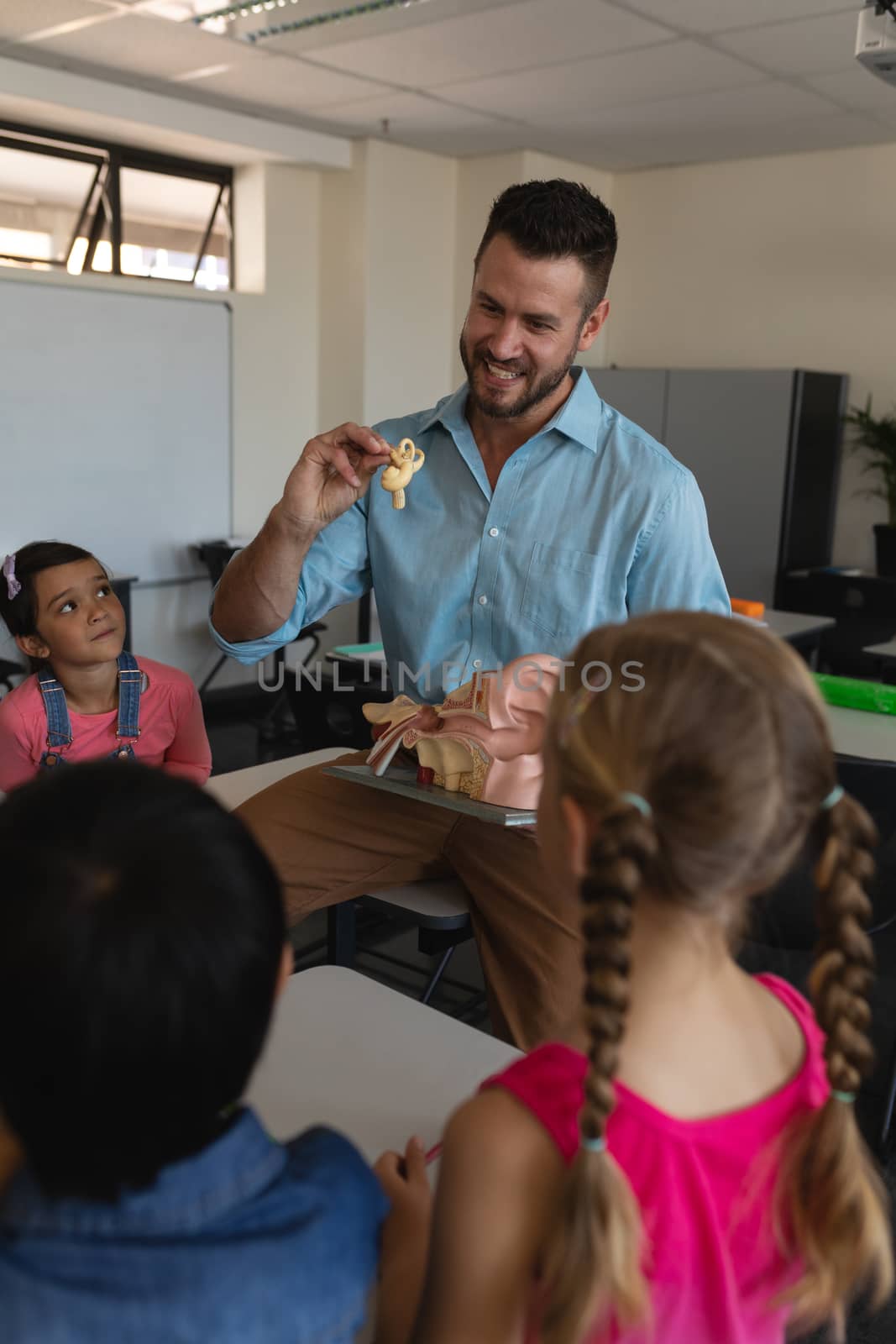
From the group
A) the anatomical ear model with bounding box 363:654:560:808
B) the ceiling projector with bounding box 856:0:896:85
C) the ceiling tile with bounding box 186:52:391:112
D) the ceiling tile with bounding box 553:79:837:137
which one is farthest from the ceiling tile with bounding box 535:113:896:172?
the anatomical ear model with bounding box 363:654:560:808

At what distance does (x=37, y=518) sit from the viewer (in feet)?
18.1

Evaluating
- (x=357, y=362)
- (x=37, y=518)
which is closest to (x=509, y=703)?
(x=37, y=518)

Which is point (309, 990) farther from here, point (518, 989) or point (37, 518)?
point (37, 518)

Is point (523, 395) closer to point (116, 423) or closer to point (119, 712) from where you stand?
point (119, 712)

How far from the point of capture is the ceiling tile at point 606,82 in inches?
181

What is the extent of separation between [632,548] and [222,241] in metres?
5.22

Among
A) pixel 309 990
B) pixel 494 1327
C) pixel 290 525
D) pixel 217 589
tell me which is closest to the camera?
pixel 494 1327

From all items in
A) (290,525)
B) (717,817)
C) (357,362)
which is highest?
(357,362)

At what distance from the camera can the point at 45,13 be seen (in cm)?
426

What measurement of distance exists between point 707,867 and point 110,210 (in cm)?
595

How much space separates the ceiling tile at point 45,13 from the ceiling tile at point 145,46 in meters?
0.10

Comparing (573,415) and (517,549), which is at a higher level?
(573,415)

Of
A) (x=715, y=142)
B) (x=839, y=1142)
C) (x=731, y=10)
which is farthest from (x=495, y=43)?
(x=839, y=1142)

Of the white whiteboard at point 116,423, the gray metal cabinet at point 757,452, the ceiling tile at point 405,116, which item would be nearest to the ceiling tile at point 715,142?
the ceiling tile at point 405,116
